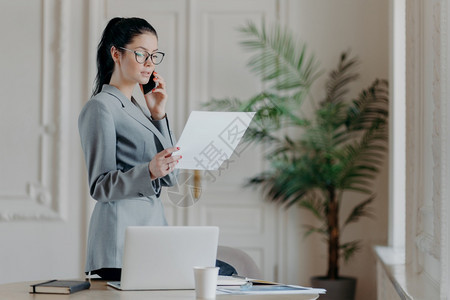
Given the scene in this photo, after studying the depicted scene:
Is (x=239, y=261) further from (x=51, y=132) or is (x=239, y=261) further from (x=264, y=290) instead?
→ (x=51, y=132)

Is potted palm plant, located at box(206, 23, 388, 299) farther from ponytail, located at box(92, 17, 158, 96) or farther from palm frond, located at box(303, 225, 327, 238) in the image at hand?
ponytail, located at box(92, 17, 158, 96)

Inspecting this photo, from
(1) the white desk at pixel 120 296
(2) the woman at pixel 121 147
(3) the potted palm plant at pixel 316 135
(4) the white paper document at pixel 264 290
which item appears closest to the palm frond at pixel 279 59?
(3) the potted palm plant at pixel 316 135

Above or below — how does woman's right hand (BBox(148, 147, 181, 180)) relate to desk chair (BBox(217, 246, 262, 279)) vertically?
above

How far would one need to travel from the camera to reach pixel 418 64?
315cm

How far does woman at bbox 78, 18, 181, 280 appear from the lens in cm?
218

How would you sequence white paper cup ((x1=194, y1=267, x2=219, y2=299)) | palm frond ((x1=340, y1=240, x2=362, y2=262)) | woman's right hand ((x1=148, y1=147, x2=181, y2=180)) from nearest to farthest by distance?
white paper cup ((x1=194, y1=267, x2=219, y2=299)) < woman's right hand ((x1=148, y1=147, x2=181, y2=180)) < palm frond ((x1=340, y1=240, x2=362, y2=262))

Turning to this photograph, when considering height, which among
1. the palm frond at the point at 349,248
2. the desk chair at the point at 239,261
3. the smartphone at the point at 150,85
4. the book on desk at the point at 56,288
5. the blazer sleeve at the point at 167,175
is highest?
the smartphone at the point at 150,85

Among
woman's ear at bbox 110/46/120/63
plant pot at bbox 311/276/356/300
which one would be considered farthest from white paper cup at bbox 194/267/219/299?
plant pot at bbox 311/276/356/300

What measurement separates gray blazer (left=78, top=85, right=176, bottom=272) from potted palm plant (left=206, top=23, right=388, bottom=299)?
2.57 meters

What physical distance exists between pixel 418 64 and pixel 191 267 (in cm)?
162

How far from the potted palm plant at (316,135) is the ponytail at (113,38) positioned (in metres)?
2.48

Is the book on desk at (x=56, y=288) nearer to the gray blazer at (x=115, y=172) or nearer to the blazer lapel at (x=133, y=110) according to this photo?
the gray blazer at (x=115, y=172)

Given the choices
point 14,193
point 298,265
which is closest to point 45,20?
point 14,193

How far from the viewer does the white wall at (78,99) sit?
205 inches
